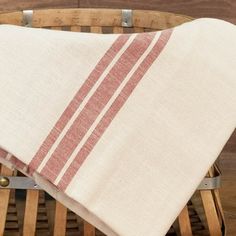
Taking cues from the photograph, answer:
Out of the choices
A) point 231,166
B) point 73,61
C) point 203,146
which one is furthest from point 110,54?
point 231,166

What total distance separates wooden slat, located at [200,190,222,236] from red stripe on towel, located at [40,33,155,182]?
0.21 metres

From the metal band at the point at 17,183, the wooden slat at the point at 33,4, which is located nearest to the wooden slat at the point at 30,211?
the metal band at the point at 17,183

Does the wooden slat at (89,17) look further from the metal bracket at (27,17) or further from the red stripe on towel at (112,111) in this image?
the red stripe on towel at (112,111)

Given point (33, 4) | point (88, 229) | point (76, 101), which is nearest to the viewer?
point (76, 101)

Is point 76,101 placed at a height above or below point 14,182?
above

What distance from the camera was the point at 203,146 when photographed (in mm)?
617

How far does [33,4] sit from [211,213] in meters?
0.63

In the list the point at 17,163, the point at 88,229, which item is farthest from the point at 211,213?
the point at 17,163

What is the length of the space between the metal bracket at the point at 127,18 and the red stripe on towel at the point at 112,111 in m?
0.29

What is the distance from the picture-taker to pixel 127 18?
901 millimetres

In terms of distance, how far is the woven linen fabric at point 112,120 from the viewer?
0.59m

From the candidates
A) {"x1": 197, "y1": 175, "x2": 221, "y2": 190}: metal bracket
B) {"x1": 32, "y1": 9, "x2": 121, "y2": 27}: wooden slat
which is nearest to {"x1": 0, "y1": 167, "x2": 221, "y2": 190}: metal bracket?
{"x1": 197, "y1": 175, "x2": 221, "y2": 190}: metal bracket

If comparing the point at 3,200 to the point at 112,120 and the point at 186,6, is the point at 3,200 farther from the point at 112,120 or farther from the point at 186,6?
the point at 186,6

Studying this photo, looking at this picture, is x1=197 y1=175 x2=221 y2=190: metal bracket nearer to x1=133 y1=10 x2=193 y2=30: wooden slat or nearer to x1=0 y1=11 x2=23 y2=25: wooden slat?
x1=133 y1=10 x2=193 y2=30: wooden slat
